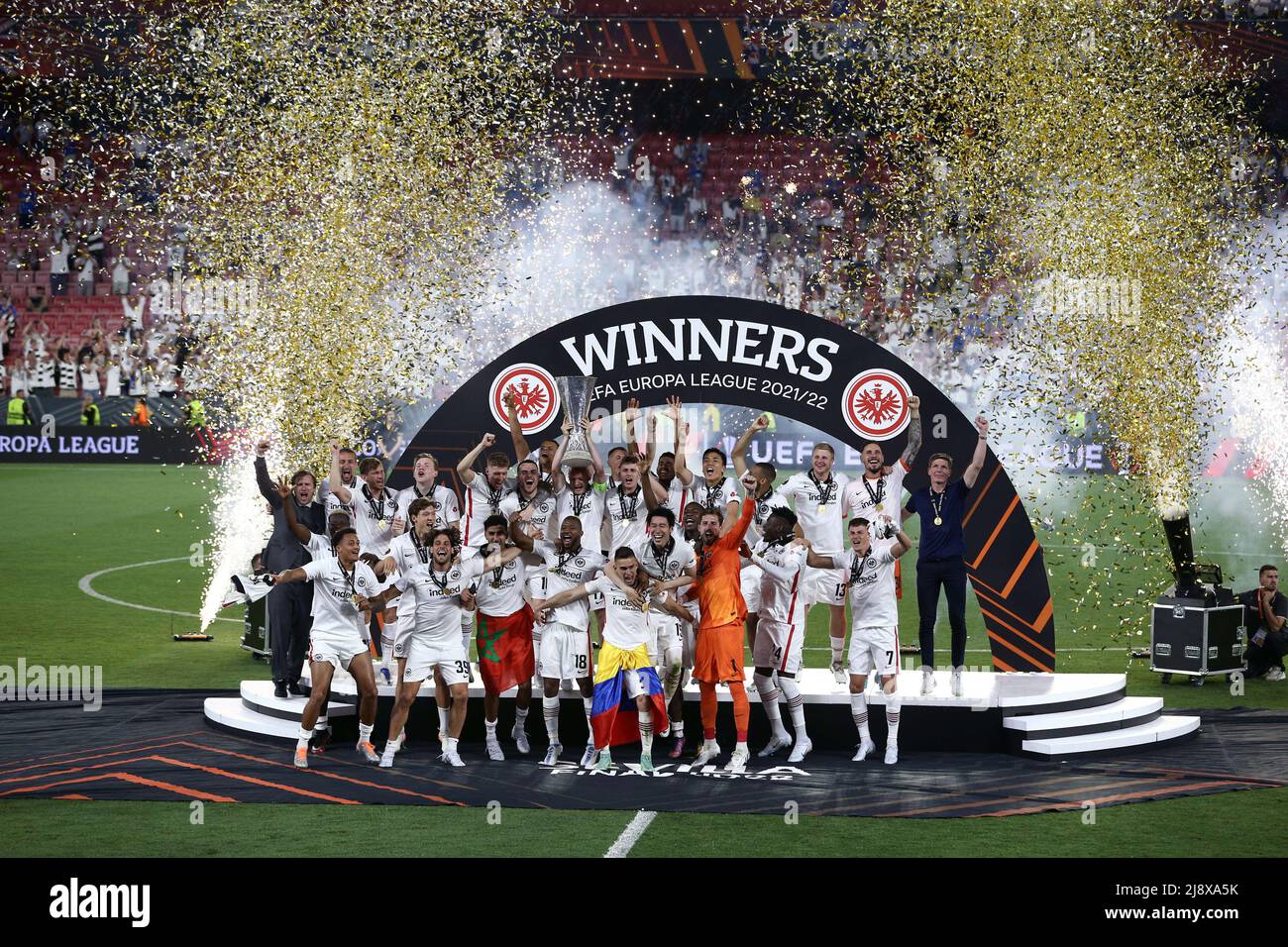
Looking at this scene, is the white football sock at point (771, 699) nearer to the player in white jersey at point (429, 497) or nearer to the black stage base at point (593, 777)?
the black stage base at point (593, 777)

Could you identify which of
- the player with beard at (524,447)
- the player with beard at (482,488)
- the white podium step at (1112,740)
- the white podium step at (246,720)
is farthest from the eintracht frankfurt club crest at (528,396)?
the white podium step at (1112,740)

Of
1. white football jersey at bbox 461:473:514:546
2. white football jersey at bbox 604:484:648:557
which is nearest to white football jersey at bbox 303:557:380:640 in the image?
white football jersey at bbox 461:473:514:546

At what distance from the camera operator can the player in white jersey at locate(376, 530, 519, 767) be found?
772 cm

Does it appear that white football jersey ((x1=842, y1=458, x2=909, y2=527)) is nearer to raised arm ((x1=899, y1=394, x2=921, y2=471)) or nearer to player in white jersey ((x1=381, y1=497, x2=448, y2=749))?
raised arm ((x1=899, y1=394, x2=921, y2=471))

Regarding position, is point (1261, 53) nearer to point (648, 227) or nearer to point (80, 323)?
point (648, 227)

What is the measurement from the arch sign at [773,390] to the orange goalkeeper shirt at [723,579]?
185 centimetres

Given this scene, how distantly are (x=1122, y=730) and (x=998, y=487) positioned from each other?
2.13 metres

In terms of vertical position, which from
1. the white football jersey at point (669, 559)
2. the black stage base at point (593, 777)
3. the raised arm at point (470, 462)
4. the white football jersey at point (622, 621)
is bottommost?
the black stage base at point (593, 777)

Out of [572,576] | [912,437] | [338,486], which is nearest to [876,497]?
[912,437]

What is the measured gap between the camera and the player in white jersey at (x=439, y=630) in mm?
9945

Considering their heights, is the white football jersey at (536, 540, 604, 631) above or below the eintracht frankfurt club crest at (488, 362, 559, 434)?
below

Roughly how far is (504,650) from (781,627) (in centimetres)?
204

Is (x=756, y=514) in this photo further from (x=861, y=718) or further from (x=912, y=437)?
(x=861, y=718)

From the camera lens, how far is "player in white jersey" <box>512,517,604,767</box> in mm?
10172
